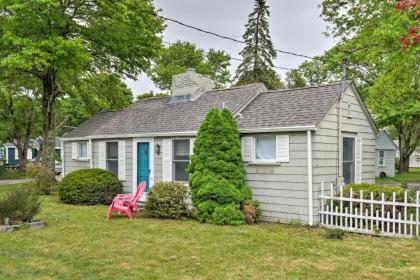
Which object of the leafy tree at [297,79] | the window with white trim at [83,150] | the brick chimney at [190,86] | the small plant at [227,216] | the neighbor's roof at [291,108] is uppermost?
the leafy tree at [297,79]

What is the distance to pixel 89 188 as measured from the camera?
1279cm

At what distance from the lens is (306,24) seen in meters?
21.5

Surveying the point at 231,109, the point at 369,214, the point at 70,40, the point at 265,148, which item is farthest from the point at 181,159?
the point at 70,40

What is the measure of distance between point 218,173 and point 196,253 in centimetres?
337

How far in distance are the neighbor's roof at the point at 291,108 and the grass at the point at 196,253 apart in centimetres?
264

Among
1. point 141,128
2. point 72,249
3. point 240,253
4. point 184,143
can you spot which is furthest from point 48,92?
point 240,253

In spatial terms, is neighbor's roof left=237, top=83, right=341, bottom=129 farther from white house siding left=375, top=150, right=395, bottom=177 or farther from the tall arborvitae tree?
the tall arborvitae tree

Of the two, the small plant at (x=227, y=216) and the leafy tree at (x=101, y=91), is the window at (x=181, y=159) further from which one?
the leafy tree at (x=101, y=91)

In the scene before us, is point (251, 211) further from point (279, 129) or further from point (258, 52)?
point (258, 52)

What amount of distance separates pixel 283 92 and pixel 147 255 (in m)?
6.89

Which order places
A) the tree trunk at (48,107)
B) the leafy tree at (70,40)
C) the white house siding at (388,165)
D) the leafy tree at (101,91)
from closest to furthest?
the leafy tree at (70,40), the tree trunk at (48,107), the leafy tree at (101,91), the white house siding at (388,165)

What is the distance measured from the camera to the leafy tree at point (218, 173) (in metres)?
9.37

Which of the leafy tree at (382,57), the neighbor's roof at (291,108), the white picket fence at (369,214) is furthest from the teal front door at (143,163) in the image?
the leafy tree at (382,57)

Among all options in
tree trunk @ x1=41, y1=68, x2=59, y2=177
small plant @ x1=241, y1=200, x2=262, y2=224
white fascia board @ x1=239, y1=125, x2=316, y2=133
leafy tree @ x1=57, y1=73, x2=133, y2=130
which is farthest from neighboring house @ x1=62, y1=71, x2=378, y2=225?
leafy tree @ x1=57, y1=73, x2=133, y2=130
